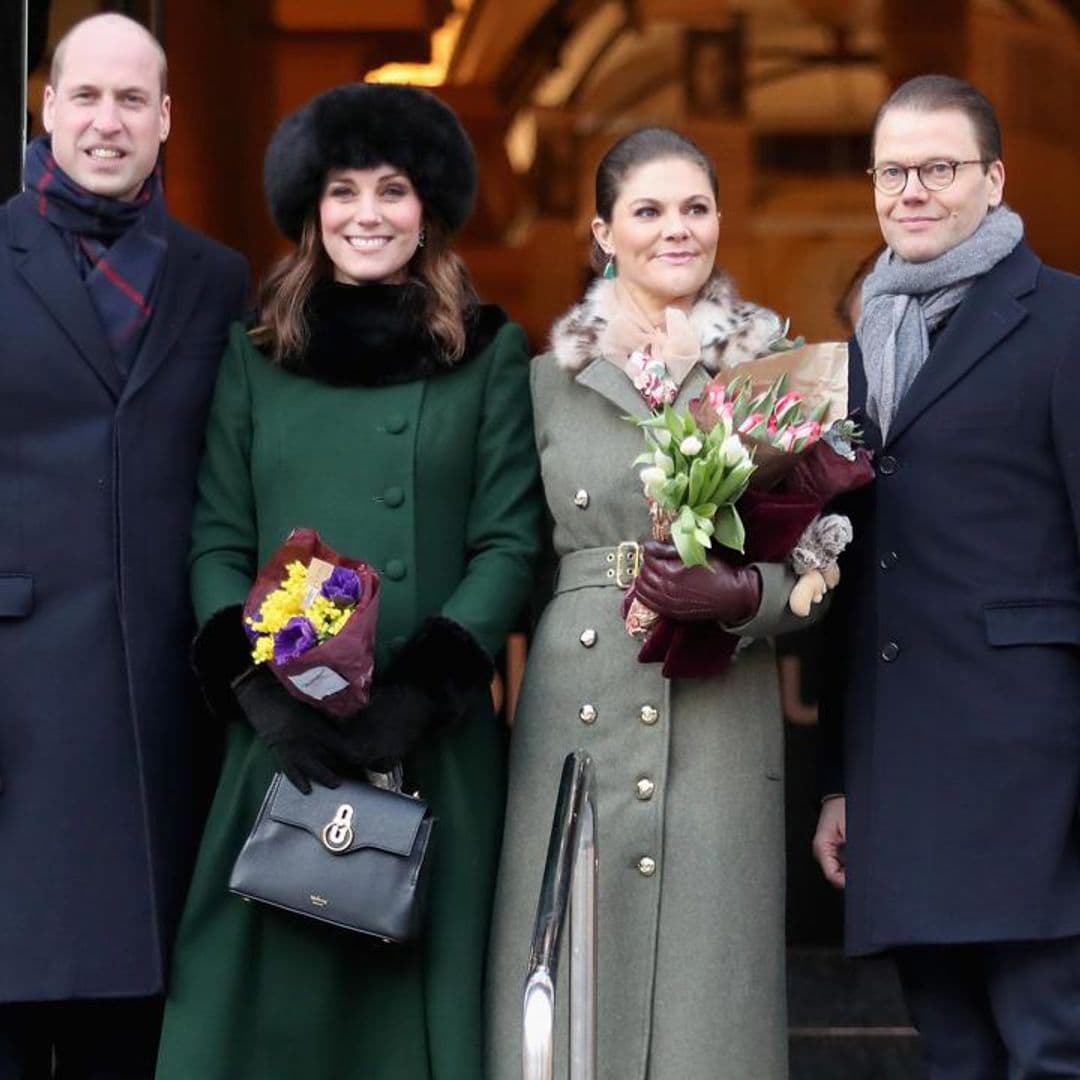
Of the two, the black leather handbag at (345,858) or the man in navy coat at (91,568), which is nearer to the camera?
the black leather handbag at (345,858)

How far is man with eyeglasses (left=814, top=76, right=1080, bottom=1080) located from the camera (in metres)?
4.34

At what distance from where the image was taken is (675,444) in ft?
13.8

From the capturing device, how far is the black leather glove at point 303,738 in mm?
4461

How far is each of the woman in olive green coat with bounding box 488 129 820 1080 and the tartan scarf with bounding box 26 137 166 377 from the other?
0.80 m

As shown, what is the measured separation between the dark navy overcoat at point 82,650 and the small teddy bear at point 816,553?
121cm

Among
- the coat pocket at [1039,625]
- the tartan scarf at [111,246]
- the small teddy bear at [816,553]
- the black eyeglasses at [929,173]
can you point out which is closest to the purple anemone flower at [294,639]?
the tartan scarf at [111,246]

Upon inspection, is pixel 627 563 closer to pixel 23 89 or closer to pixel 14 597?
pixel 14 597

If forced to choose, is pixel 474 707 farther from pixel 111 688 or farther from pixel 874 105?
pixel 874 105

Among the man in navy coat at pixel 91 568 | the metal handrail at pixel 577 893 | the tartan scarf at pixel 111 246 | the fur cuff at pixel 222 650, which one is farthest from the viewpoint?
the tartan scarf at pixel 111 246

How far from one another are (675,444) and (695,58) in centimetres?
402

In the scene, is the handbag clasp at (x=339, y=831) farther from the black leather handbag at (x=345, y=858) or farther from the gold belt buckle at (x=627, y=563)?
the gold belt buckle at (x=627, y=563)

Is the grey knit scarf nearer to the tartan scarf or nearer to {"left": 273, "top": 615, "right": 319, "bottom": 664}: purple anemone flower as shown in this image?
{"left": 273, "top": 615, "right": 319, "bottom": 664}: purple anemone flower

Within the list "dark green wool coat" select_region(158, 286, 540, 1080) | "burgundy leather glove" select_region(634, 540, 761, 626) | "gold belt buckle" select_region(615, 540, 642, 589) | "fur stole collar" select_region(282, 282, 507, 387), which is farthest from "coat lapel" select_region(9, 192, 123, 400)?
"burgundy leather glove" select_region(634, 540, 761, 626)

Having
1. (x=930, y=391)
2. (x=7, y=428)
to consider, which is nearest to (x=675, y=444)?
(x=930, y=391)
